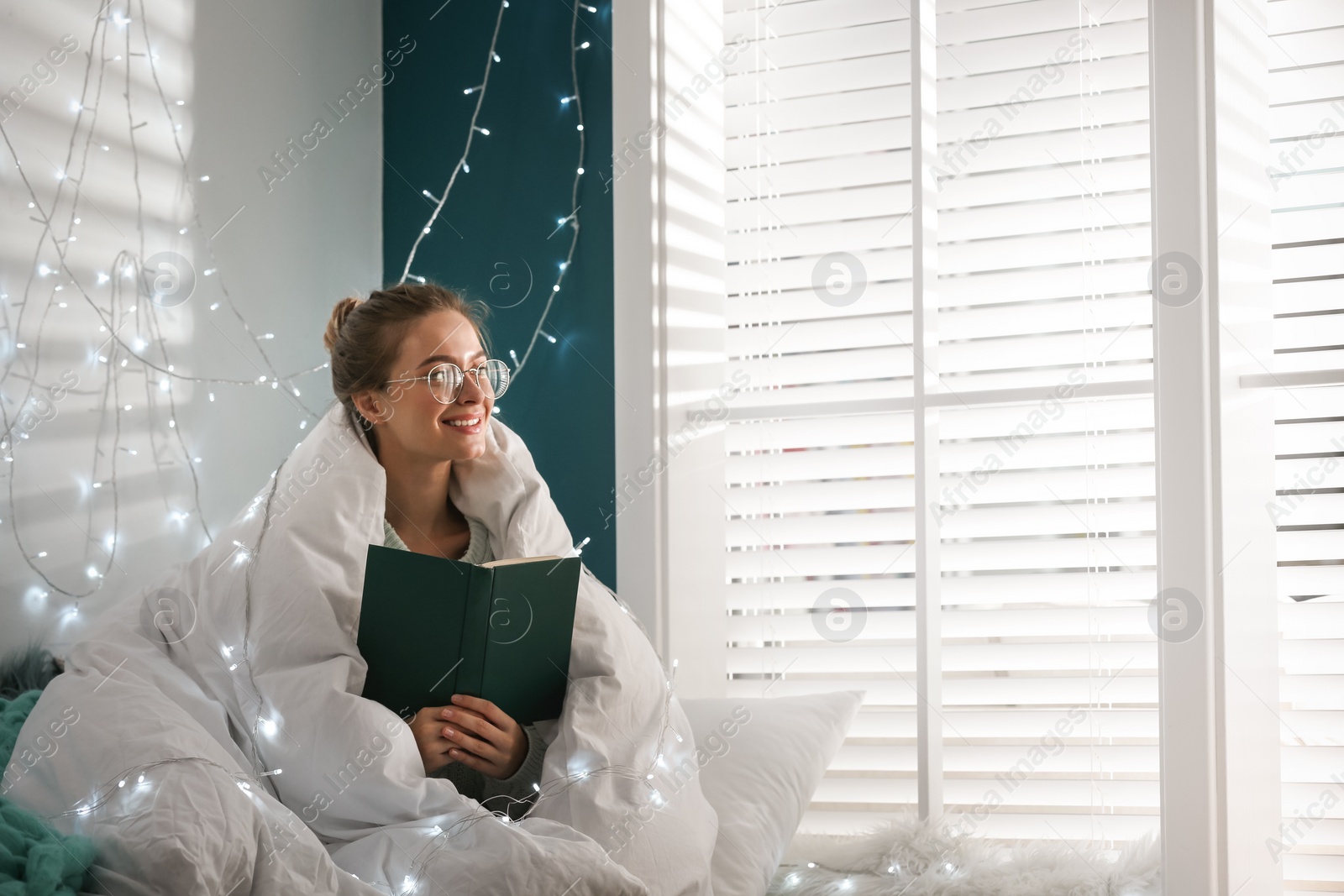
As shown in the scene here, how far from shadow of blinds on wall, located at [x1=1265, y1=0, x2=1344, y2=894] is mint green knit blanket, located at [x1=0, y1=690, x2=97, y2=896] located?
1758 mm

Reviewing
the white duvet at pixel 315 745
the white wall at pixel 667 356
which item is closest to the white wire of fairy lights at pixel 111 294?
the white duvet at pixel 315 745

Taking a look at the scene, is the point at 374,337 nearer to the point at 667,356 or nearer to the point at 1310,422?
the point at 667,356

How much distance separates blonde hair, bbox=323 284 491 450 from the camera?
5.30ft


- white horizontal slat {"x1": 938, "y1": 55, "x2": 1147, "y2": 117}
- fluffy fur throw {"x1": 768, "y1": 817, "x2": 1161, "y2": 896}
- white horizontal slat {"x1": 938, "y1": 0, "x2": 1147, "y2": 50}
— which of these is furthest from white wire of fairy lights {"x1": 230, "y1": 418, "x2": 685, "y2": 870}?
white horizontal slat {"x1": 938, "y1": 0, "x2": 1147, "y2": 50}

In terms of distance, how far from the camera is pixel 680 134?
211 centimetres

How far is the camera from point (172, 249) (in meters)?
1.78

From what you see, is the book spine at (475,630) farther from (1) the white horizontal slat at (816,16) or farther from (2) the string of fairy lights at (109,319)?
(1) the white horizontal slat at (816,16)

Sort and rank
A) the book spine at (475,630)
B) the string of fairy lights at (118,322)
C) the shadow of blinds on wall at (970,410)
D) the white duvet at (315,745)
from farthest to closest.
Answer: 1. the shadow of blinds on wall at (970,410)
2. the string of fairy lights at (118,322)
3. the book spine at (475,630)
4. the white duvet at (315,745)

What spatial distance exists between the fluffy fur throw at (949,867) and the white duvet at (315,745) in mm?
346

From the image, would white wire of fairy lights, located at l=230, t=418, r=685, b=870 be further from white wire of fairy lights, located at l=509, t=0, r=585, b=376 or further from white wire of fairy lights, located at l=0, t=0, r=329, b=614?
white wire of fairy lights, located at l=509, t=0, r=585, b=376

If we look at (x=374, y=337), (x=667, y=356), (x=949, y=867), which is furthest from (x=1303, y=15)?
(x=374, y=337)

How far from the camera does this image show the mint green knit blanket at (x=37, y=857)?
974 millimetres

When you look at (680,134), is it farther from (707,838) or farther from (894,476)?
(707,838)

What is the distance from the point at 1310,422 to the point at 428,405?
1.49m
